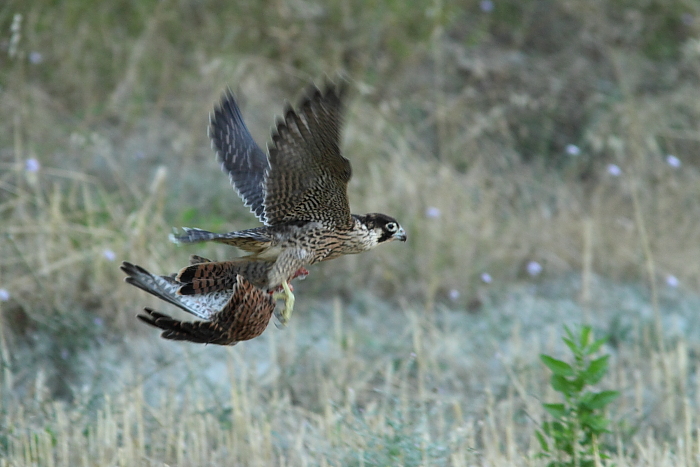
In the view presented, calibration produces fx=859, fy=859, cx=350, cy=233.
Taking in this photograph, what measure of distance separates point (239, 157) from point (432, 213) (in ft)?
7.31

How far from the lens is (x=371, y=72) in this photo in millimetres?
7738

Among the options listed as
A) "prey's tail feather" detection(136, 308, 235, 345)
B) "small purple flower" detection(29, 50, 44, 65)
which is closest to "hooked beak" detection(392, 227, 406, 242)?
"prey's tail feather" detection(136, 308, 235, 345)

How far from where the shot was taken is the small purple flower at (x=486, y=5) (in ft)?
28.1

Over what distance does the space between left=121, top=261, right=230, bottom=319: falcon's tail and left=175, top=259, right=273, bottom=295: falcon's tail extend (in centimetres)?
→ 3

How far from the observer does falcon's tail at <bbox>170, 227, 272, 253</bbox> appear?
9.67 ft

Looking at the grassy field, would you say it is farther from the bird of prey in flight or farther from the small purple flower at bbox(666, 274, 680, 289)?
the bird of prey in flight

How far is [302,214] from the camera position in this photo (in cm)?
333

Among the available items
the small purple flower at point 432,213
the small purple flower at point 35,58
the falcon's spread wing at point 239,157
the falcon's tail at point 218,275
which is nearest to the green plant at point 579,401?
the falcon's tail at point 218,275

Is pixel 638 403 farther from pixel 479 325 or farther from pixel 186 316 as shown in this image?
pixel 186 316

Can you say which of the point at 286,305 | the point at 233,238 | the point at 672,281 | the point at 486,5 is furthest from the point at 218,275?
the point at 486,5

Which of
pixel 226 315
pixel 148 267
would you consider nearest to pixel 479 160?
pixel 148 267

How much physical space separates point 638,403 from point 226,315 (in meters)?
2.74

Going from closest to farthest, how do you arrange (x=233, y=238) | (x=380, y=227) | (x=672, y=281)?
(x=233, y=238), (x=380, y=227), (x=672, y=281)

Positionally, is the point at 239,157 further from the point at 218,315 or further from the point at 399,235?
the point at 218,315
